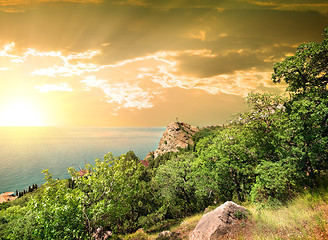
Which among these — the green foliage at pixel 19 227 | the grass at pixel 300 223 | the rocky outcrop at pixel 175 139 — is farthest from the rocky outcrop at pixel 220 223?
the rocky outcrop at pixel 175 139

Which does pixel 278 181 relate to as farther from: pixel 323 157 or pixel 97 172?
pixel 97 172

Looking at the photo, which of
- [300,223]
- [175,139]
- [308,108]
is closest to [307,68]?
[308,108]

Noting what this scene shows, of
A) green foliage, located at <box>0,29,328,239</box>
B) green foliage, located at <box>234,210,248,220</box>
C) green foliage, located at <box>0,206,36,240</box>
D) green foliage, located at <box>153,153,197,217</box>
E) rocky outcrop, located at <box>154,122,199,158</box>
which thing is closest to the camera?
green foliage, located at <box>0,29,328,239</box>

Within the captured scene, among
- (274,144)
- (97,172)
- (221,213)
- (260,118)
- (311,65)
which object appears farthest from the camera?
(260,118)

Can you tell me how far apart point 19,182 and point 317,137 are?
516 feet

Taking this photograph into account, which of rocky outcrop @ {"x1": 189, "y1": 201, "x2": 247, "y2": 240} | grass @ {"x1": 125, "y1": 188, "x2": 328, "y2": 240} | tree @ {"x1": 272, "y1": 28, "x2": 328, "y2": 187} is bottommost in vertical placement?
rocky outcrop @ {"x1": 189, "y1": 201, "x2": 247, "y2": 240}

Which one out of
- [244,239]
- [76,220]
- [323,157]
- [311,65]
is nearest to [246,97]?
[311,65]

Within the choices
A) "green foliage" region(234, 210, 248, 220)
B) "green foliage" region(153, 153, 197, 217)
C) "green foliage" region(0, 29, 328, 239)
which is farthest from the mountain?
"green foliage" region(234, 210, 248, 220)

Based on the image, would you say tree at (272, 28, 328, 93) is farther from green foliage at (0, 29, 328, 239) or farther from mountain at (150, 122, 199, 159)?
mountain at (150, 122, 199, 159)

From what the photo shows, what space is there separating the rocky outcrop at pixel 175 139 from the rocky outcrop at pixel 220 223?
123 metres

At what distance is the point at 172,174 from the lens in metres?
25.1

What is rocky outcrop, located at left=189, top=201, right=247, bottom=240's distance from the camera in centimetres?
940

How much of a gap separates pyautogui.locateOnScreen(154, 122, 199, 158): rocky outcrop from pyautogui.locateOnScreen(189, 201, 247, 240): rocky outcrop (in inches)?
4840

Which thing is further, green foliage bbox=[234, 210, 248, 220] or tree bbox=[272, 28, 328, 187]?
tree bbox=[272, 28, 328, 187]
